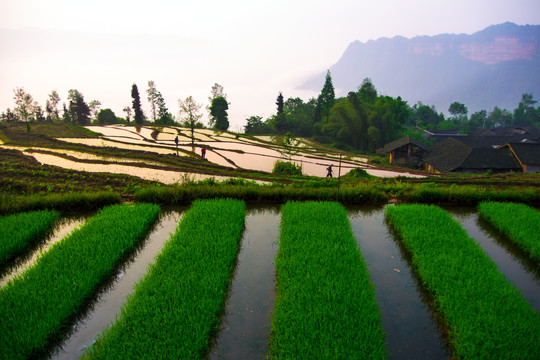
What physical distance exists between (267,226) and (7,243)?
5.38m

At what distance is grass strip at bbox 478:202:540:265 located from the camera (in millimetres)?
5871

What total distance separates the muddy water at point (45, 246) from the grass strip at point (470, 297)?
6918 millimetres

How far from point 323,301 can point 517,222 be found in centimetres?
600

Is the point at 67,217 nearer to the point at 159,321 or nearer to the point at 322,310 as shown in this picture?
the point at 159,321

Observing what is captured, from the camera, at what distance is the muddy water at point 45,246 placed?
501cm

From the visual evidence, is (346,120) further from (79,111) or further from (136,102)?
(79,111)

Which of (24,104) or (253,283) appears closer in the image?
(253,283)

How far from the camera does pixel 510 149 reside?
26.0 m

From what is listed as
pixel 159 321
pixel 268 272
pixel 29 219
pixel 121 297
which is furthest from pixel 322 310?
pixel 29 219

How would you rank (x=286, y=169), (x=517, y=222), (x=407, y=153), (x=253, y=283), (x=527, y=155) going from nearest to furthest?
(x=253, y=283) → (x=517, y=222) → (x=286, y=169) → (x=527, y=155) → (x=407, y=153)

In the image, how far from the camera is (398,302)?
4.38 metres

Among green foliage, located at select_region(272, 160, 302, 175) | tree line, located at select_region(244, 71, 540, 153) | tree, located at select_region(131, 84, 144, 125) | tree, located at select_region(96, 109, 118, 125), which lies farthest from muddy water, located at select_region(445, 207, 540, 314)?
tree, located at select_region(96, 109, 118, 125)

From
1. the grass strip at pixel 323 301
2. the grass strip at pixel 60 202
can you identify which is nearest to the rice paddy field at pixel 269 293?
the grass strip at pixel 323 301

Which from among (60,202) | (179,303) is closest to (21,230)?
(60,202)
